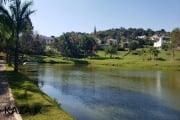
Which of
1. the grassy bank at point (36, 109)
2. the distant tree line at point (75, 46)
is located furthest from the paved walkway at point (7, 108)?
the distant tree line at point (75, 46)

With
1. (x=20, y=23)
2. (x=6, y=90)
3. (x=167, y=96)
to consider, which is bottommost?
(x=167, y=96)

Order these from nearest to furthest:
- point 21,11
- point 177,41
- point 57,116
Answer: point 57,116, point 21,11, point 177,41

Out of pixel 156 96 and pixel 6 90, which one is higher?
pixel 6 90

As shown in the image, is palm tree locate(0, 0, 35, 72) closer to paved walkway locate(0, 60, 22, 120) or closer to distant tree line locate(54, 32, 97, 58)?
paved walkway locate(0, 60, 22, 120)

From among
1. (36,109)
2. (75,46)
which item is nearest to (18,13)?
(36,109)

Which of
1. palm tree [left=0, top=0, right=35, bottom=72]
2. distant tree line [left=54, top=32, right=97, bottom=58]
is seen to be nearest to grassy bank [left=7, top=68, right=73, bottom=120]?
palm tree [left=0, top=0, right=35, bottom=72]

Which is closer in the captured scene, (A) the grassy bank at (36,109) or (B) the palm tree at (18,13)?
(A) the grassy bank at (36,109)

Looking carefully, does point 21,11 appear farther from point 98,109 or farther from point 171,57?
point 171,57

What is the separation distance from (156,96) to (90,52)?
128m

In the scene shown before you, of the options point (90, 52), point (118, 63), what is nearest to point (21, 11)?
point (118, 63)

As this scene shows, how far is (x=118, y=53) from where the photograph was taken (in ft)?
584

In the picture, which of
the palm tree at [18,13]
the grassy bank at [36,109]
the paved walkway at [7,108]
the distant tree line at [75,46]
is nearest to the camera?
the paved walkway at [7,108]

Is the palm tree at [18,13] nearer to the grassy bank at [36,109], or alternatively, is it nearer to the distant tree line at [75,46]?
the grassy bank at [36,109]

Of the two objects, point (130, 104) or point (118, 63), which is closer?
point (130, 104)
